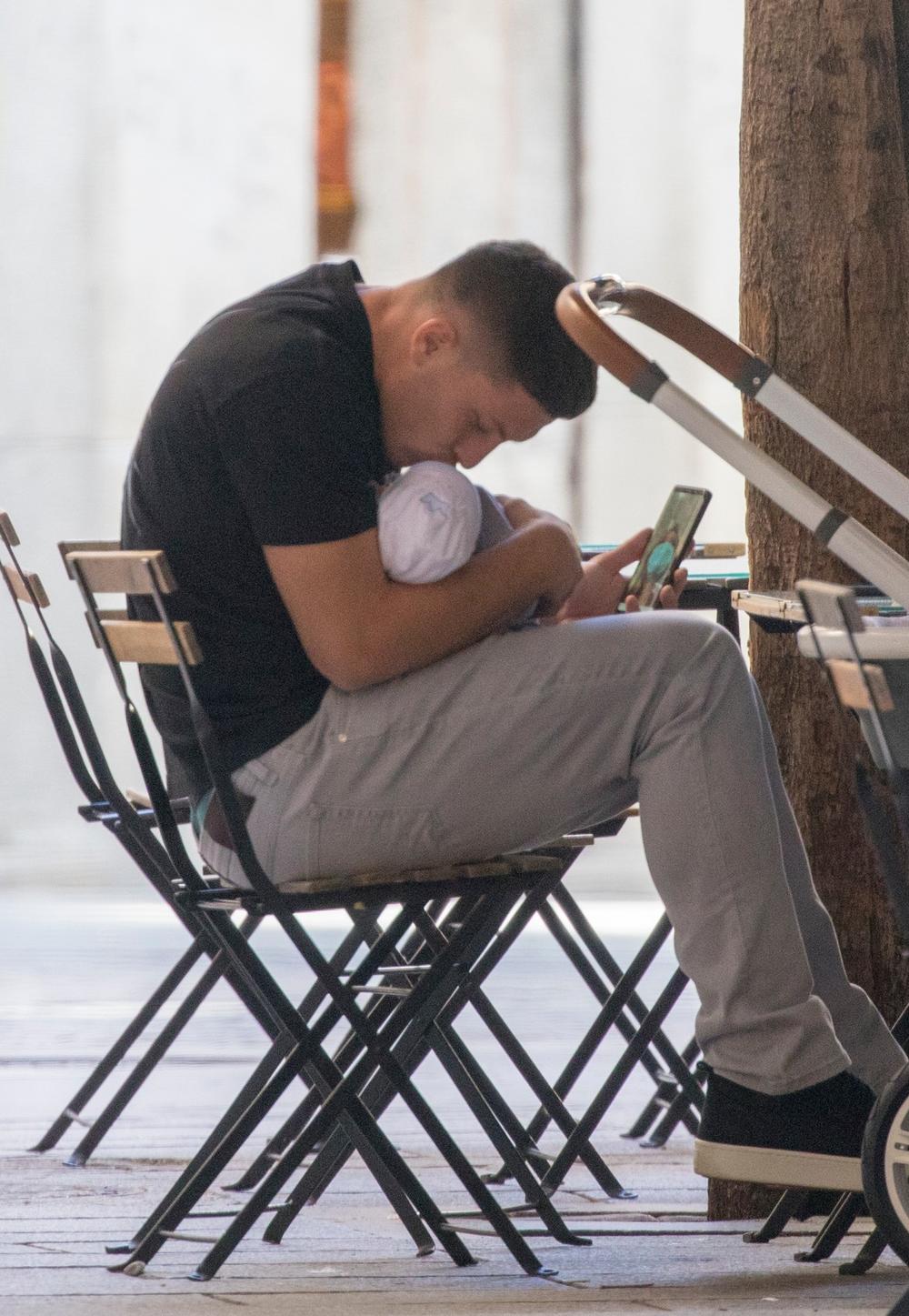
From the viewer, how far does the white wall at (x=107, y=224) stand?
18.2ft

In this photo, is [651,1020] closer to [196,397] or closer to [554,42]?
[196,397]

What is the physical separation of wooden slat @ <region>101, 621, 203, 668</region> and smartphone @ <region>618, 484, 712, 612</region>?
534 mm

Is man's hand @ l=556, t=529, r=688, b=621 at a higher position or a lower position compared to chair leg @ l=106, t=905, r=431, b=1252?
higher

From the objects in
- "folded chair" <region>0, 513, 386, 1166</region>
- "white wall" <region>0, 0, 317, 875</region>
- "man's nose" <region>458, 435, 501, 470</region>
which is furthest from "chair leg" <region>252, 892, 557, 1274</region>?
"white wall" <region>0, 0, 317, 875</region>

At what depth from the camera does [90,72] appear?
18.3 ft

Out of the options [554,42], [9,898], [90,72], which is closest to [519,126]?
[554,42]

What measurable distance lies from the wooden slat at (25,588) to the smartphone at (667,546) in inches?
30.0

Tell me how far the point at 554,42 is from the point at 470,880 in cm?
397

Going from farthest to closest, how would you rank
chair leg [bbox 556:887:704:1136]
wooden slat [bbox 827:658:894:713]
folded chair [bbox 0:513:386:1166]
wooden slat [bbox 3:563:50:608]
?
1. chair leg [bbox 556:887:704:1136]
2. wooden slat [bbox 3:563:50:608]
3. folded chair [bbox 0:513:386:1166]
4. wooden slat [bbox 827:658:894:713]

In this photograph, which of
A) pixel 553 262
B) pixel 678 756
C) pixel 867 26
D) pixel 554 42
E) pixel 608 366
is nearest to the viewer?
pixel 608 366

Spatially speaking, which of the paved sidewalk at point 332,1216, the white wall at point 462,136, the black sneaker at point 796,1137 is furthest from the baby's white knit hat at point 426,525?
the white wall at point 462,136

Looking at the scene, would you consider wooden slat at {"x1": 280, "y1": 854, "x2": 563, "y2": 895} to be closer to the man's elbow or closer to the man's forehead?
the man's elbow

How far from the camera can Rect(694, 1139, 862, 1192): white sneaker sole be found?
6.40 ft

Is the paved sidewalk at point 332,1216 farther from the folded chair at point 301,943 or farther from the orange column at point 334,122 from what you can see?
the orange column at point 334,122
